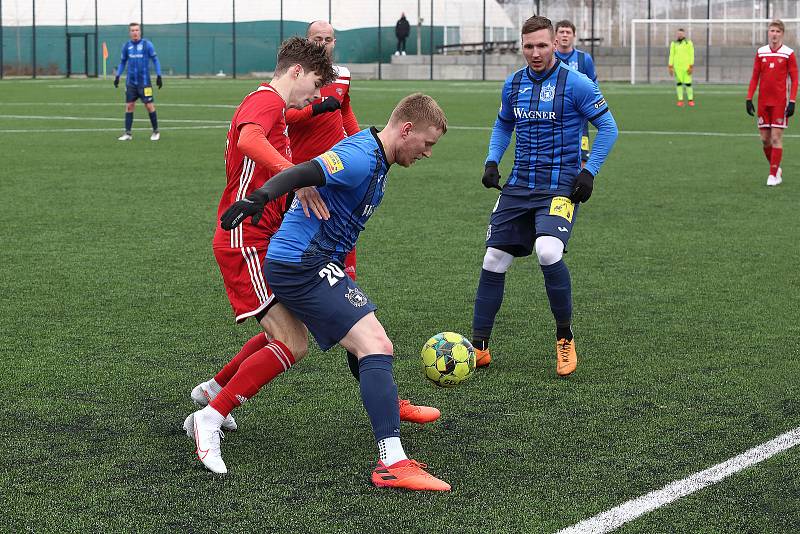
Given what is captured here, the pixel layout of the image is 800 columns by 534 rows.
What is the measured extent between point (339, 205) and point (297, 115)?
6.21 ft

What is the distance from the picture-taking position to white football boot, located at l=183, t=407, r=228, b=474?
483 cm

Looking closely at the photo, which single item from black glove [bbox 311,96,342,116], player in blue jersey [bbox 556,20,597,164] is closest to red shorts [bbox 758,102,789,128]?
player in blue jersey [bbox 556,20,597,164]

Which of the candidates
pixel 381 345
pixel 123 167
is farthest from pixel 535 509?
pixel 123 167

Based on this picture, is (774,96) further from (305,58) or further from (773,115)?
(305,58)

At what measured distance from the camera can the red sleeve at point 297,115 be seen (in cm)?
653

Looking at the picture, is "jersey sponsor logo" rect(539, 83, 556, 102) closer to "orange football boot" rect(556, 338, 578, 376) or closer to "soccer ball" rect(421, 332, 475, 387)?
"orange football boot" rect(556, 338, 578, 376)

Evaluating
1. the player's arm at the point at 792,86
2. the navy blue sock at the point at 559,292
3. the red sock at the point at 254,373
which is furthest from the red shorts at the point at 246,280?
the player's arm at the point at 792,86

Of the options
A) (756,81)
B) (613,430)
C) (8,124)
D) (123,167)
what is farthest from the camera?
(8,124)

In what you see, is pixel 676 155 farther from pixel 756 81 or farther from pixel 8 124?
pixel 8 124

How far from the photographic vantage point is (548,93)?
673cm

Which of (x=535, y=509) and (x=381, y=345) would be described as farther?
(x=381, y=345)

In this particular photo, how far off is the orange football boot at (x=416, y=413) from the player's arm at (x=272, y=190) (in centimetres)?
132

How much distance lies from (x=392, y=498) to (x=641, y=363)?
2.51m

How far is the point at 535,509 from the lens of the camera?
439 cm
